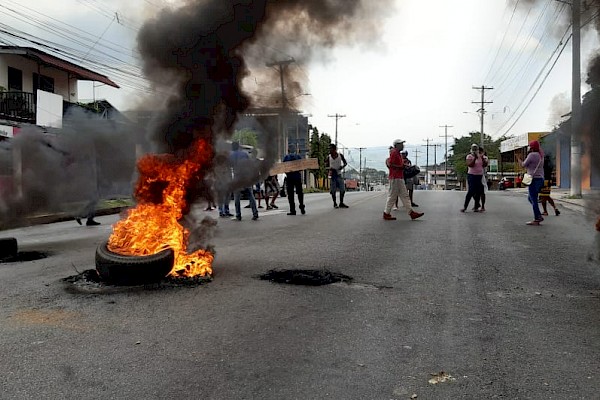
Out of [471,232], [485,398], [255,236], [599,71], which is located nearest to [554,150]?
[471,232]

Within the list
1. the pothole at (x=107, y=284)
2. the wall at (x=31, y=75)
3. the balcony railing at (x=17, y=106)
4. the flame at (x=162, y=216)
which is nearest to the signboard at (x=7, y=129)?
the balcony railing at (x=17, y=106)

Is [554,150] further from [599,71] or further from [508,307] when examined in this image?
[508,307]

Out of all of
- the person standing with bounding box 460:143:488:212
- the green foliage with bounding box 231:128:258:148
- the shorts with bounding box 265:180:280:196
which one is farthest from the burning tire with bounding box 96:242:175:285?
the shorts with bounding box 265:180:280:196

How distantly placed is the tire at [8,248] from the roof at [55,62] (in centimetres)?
1428

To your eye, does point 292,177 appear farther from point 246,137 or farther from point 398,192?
point 246,137

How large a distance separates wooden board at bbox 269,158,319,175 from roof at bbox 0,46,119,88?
39.0ft

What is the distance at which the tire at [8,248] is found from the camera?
7.14 m

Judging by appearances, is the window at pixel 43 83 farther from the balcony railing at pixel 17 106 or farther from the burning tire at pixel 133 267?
the burning tire at pixel 133 267

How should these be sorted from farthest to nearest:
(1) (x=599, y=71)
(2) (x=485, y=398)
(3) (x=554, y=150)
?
1. (3) (x=554, y=150)
2. (1) (x=599, y=71)
3. (2) (x=485, y=398)

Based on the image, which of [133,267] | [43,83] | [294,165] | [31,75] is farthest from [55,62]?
[133,267]

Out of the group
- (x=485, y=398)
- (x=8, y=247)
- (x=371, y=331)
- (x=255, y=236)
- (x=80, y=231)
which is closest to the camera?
(x=485, y=398)

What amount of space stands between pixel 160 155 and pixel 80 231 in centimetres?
539

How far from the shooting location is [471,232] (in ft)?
29.9

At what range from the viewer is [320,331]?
388 centimetres
